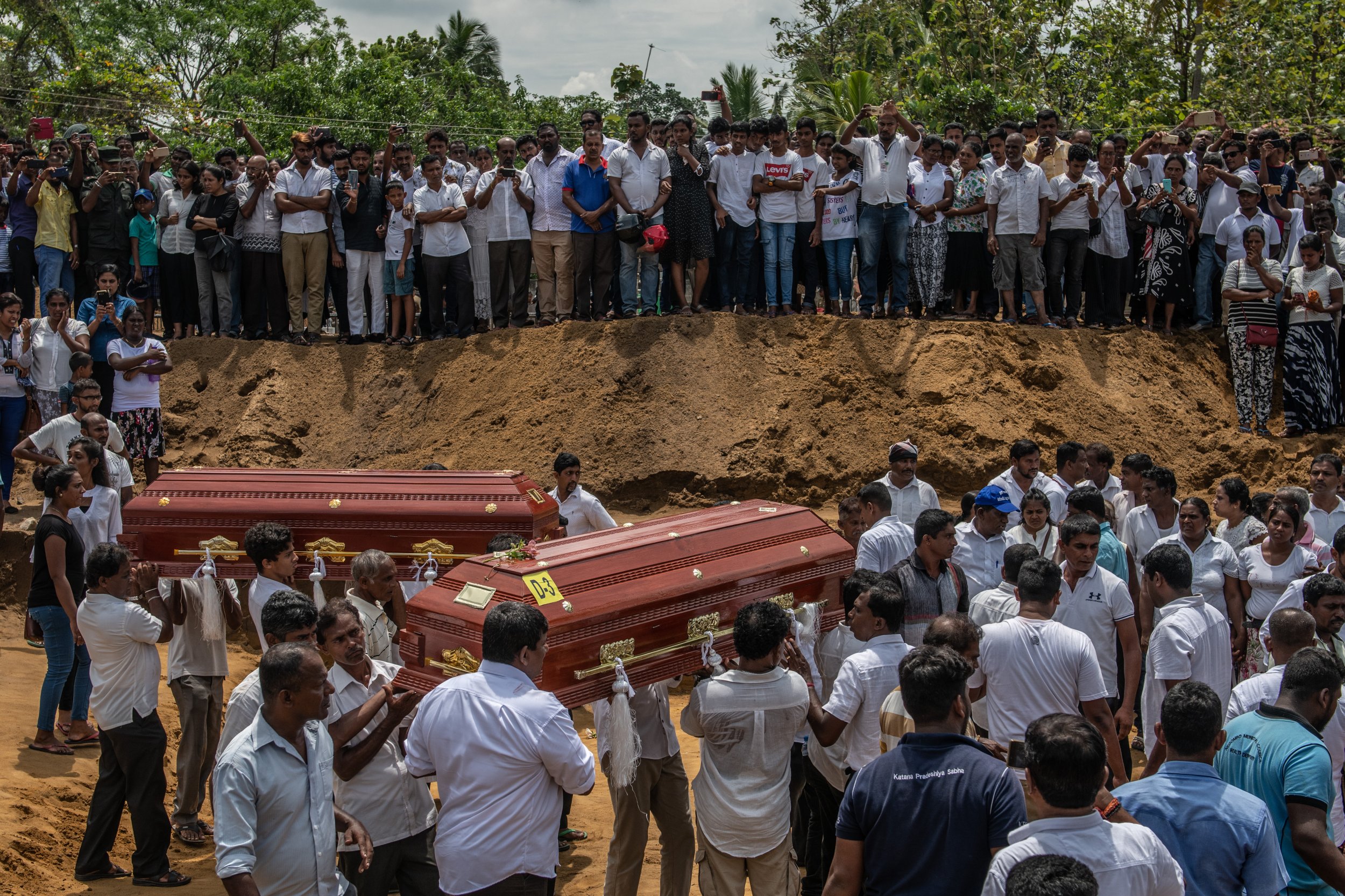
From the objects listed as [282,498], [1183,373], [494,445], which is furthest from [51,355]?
[1183,373]

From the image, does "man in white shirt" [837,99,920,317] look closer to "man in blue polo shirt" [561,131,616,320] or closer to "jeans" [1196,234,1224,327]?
"man in blue polo shirt" [561,131,616,320]

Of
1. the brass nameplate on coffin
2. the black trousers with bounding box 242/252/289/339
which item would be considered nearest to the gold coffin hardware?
the brass nameplate on coffin

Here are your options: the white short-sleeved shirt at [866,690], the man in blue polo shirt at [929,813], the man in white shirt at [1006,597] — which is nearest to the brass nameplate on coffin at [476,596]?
the white short-sleeved shirt at [866,690]

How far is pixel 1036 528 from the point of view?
6324mm

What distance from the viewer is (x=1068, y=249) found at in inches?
428

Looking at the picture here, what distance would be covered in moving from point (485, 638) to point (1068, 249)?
8.62m

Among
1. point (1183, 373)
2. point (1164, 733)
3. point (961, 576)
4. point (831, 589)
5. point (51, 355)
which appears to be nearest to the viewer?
point (1164, 733)

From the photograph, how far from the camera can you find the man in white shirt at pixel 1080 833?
2.76 m

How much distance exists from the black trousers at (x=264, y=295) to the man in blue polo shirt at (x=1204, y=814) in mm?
9719

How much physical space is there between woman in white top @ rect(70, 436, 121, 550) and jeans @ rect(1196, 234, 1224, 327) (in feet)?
30.2

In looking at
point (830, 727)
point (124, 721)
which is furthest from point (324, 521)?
point (830, 727)

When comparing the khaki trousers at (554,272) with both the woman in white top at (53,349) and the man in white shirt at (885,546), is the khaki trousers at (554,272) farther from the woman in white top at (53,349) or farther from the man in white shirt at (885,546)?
the man in white shirt at (885,546)

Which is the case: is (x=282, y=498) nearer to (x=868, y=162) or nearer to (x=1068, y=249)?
(x=868, y=162)

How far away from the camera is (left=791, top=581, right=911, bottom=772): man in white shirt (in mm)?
4227
